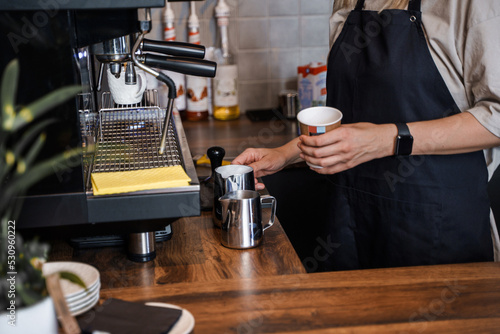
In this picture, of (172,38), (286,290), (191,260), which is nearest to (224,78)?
(172,38)

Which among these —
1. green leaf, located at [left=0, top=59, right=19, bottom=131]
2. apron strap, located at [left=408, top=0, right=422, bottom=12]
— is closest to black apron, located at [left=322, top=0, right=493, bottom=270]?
apron strap, located at [left=408, top=0, right=422, bottom=12]

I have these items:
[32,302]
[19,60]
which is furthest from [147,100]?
[32,302]

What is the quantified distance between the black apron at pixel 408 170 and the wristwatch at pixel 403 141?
11 centimetres

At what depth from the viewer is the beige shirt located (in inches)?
46.2

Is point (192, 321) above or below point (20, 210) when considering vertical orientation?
A: below

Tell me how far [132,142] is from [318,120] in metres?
0.41

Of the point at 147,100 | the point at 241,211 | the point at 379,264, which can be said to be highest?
the point at 147,100

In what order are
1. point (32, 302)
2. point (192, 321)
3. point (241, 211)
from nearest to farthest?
1. point (32, 302)
2. point (192, 321)
3. point (241, 211)

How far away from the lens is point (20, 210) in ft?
3.19

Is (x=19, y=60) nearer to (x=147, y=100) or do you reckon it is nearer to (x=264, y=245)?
(x=264, y=245)

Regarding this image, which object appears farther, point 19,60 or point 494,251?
point 494,251

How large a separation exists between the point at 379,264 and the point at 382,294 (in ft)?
1.87

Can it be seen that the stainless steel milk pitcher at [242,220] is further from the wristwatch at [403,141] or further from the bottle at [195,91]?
the bottle at [195,91]

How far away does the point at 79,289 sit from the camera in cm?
87
